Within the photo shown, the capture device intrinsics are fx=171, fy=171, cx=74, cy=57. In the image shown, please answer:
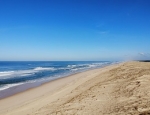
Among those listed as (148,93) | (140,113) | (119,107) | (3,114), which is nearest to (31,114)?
(3,114)

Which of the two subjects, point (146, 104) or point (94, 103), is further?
point (94, 103)

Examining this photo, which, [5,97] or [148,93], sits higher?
[148,93]

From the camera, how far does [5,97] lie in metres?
13.2

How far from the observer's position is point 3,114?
28.3ft

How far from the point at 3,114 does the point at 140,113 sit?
6.76m

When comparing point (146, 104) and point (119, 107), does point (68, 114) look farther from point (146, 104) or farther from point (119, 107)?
point (146, 104)

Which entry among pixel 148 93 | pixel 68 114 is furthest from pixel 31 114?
pixel 148 93

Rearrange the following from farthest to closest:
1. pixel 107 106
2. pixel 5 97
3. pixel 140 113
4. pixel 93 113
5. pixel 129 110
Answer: pixel 5 97 → pixel 107 106 → pixel 93 113 → pixel 129 110 → pixel 140 113

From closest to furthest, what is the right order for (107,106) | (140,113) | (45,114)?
(140,113)
(107,106)
(45,114)

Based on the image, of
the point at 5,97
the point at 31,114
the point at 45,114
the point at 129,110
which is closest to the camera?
the point at 129,110

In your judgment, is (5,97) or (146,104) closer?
(146,104)

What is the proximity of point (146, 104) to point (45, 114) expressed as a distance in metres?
3.67

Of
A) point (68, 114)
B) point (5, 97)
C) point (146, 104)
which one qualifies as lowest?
point (5, 97)

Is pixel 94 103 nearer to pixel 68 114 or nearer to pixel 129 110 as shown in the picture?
pixel 68 114
